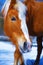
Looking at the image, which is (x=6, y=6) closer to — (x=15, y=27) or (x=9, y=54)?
(x=15, y=27)

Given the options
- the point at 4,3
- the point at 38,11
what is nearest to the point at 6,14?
the point at 4,3

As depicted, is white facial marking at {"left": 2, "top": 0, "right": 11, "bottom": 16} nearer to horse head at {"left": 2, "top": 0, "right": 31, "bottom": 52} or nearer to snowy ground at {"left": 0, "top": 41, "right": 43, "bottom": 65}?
horse head at {"left": 2, "top": 0, "right": 31, "bottom": 52}

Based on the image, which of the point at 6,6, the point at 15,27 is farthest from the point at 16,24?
the point at 6,6

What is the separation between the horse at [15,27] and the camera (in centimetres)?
103

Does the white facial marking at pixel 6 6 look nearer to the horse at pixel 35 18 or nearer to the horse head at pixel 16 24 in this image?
the horse head at pixel 16 24

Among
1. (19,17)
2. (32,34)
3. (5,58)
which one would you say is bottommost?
(5,58)

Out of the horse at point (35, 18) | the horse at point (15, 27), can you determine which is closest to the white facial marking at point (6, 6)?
the horse at point (15, 27)

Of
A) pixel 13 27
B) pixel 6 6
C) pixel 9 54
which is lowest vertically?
pixel 9 54

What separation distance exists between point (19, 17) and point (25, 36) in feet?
0.37

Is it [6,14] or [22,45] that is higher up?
[6,14]

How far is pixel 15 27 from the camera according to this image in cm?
106

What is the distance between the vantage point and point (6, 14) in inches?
42.0

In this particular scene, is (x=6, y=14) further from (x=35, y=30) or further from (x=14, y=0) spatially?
(x=35, y=30)

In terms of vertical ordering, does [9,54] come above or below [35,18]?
below
